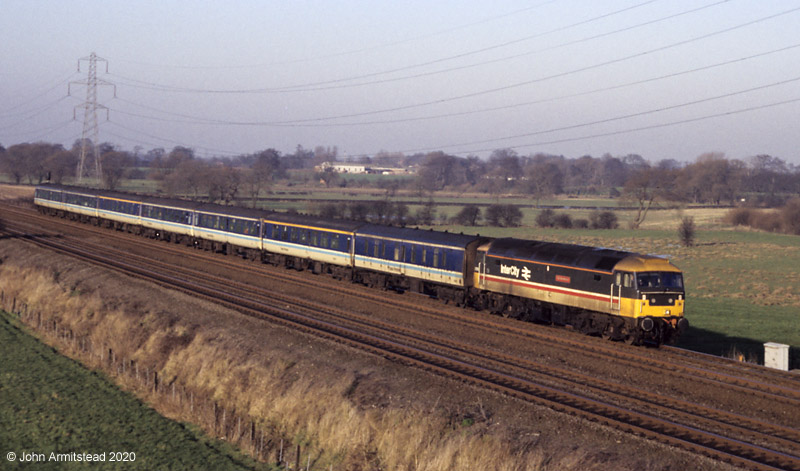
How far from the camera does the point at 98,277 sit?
124 ft

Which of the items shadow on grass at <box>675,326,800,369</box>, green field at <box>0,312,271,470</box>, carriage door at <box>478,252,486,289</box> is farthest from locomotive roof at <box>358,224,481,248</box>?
green field at <box>0,312,271,470</box>

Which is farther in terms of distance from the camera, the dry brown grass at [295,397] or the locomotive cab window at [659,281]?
the locomotive cab window at [659,281]

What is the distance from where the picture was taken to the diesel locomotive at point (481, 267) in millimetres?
24547

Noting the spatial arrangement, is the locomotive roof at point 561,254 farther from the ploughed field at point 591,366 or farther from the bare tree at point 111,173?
the bare tree at point 111,173

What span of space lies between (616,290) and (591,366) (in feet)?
11.7

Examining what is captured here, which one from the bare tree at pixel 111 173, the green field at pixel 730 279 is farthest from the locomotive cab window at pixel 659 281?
the bare tree at pixel 111 173

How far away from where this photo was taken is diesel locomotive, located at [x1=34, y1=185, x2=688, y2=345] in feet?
80.5

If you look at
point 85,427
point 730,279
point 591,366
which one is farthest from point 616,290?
point 730,279

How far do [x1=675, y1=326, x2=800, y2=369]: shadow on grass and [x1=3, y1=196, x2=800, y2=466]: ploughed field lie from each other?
11.1 feet

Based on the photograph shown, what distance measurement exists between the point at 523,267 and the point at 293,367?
10.8m

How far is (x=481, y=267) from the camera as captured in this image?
99.7 feet

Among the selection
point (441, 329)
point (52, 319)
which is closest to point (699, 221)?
point (441, 329)

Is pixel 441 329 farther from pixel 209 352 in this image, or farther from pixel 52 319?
pixel 52 319

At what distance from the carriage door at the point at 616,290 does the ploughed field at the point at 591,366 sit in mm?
1529
